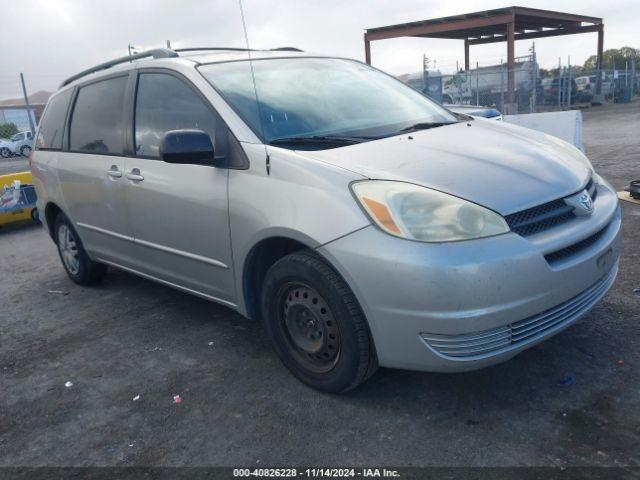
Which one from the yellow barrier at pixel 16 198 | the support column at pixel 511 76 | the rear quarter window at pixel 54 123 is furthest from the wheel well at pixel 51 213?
the support column at pixel 511 76

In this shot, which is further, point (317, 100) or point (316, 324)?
point (317, 100)

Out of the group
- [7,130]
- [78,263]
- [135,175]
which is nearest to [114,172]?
[135,175]

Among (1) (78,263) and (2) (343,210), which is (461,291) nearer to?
(2) (343,210)

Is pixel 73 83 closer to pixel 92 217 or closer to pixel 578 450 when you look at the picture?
pixel 92 217

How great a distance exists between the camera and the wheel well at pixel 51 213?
521 cm

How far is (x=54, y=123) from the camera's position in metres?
5.16

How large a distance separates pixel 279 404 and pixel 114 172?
2103 millimetres

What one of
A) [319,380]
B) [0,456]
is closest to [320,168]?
[319,380]

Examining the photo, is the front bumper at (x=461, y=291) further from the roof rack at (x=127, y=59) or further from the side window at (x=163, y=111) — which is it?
the roof rack at (x=127, y=59)

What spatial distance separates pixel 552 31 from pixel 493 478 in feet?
112

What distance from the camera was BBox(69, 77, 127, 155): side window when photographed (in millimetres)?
4145

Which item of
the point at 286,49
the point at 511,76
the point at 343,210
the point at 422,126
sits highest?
the point at 286,49

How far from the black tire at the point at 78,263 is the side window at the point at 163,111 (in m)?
1.52

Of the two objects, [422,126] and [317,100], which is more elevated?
[317,100]
